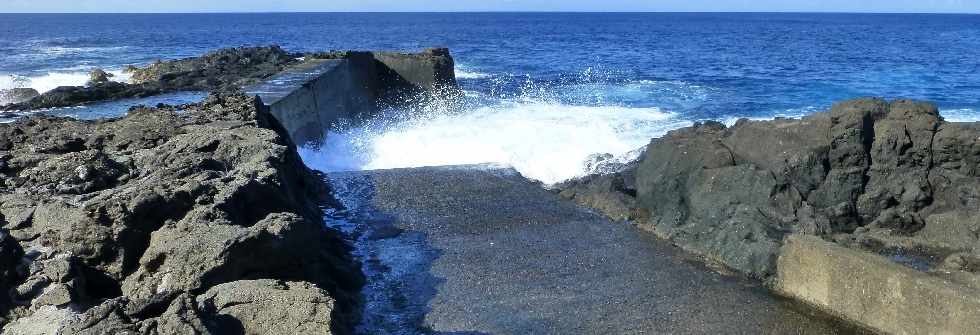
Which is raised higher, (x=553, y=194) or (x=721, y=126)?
(x=721, y=126)

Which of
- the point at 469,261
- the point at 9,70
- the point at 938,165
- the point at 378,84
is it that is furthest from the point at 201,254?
the point at 9,70

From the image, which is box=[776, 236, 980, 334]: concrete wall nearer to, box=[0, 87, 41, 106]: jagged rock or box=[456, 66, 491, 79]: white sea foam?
box=[0, 87, 41, 106]: jagged rock

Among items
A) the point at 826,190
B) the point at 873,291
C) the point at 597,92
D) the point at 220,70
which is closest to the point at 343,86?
the point at 220,70

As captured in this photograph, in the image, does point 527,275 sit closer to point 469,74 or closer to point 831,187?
point 831,187

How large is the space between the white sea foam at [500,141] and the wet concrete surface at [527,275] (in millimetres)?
2235

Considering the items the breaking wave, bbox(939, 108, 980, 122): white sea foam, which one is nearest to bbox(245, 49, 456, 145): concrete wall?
the breaking wave

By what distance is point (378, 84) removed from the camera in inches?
778

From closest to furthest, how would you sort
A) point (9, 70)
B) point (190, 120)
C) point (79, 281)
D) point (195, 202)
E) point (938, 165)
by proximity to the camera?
point (79, 281) → point (195, 202) → point (938, 165) → point (190, 120) → point (9, 70)

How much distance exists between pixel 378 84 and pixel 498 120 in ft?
14.6

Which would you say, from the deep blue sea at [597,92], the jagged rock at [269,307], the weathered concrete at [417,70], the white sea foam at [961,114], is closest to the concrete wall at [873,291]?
the jagged rock at [269,307]

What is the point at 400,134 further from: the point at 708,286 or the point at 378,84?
the point at 708,286

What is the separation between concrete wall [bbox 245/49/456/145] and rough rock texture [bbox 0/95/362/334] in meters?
4.22

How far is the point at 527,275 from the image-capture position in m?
6.88

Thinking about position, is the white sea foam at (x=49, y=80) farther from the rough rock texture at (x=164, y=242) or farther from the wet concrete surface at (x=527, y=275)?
the wet concrete surface at (x=527, y=275)
